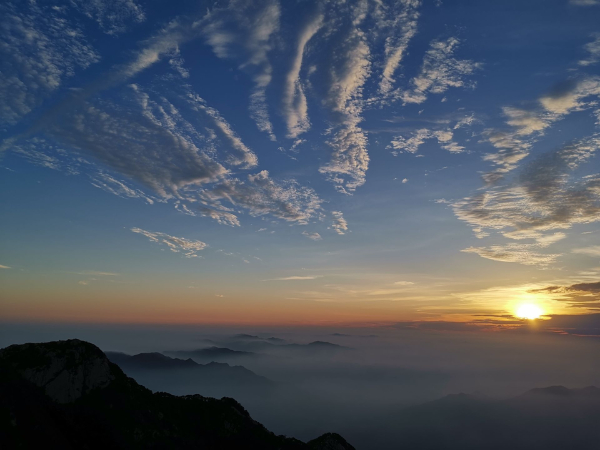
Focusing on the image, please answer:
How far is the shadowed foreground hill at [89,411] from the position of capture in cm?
7469

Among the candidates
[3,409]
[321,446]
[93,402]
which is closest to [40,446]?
[3,409]

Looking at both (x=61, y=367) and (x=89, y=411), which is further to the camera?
(x=61, y=367)

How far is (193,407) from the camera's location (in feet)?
406


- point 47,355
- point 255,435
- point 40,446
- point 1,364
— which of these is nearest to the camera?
point 40,446

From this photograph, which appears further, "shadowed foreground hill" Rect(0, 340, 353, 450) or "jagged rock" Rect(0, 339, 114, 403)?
"jagged rock" Rect(0, 339, 114, 403)

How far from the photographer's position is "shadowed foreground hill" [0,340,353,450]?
7469 cm

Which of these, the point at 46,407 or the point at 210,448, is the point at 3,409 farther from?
the point at 210,448

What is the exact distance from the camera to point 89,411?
94.2 metres

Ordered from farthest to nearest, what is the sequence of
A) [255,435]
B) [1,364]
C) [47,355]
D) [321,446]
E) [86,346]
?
[321,446]
[255,435]
[86,346]
[47,355]
[1,364]

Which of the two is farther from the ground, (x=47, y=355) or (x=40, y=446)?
(x=47, y=355)

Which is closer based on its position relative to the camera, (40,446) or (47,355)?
(40,446)

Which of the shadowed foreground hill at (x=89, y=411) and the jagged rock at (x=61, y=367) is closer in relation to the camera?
the shadowed foreground hill at (x=89, y=411)

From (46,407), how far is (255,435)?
70.1m

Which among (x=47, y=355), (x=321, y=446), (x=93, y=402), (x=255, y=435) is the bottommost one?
(x=321, y=446)
